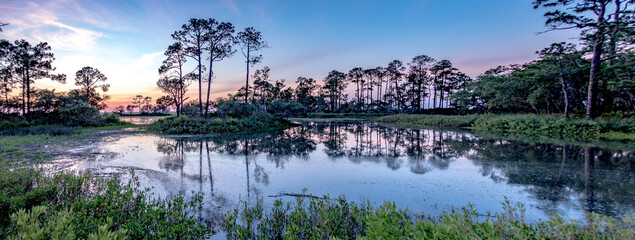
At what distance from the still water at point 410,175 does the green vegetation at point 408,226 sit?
131 centimetres

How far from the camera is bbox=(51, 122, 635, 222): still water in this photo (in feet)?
17.9

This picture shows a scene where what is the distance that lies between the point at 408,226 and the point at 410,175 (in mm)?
5781

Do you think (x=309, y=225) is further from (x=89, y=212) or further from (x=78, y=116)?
(x=78, y=116)

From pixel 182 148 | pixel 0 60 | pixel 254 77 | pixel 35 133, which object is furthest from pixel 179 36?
pixel 0 60

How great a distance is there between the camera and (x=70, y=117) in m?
24.4

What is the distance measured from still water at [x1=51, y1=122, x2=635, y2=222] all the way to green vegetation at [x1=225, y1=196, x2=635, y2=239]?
1313mm

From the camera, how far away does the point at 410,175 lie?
7707 mm

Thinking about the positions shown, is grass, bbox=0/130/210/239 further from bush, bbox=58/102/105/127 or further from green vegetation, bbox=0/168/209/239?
bush, bbox=58/102/105/127

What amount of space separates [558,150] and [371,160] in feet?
29.5

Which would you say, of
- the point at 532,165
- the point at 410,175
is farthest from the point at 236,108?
the point at 532,165

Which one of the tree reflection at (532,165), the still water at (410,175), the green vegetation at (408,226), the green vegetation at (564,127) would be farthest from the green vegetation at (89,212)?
the green vegetation at (564,127)

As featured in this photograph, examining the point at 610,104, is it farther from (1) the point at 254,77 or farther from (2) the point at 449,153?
(1) the point at 254,77

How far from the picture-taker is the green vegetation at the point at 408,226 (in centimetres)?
216

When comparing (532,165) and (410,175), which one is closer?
(410,175)
